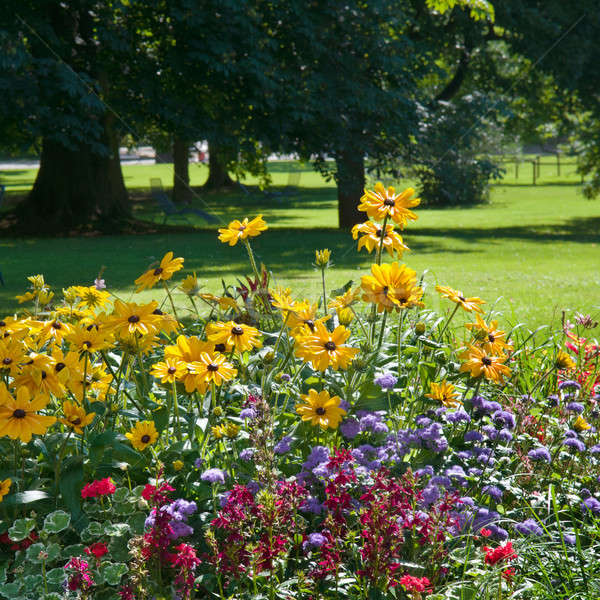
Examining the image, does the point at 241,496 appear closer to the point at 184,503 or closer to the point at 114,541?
the point at 184,503

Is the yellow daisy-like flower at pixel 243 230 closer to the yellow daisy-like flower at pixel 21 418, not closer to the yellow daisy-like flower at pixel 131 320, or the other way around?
the yellow daisy-like flower at pixel 131 320

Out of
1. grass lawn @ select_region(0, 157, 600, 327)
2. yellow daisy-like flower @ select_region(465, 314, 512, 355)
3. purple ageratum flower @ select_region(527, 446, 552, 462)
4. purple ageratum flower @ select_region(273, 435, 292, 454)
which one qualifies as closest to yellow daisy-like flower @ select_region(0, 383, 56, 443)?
purple ageratum flower @ select_region(273, 435, 292, 454)

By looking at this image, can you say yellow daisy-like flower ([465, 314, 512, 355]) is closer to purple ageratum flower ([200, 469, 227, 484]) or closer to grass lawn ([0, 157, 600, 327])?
purple ageratum flower ([200, 469, 227, 484])

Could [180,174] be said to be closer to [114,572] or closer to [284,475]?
[284,475]

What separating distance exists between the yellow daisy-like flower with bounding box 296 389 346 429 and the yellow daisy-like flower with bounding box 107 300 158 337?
0.56 metres

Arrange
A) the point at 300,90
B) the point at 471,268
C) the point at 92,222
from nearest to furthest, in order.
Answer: the point at 471,268, the point at 300,90, the point at 92,222

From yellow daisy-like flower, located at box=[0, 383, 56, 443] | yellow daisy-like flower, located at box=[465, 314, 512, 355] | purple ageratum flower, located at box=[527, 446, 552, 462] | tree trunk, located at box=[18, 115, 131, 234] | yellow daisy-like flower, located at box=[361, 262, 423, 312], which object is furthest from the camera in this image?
tree trunk, located at box=[18, 115, 131, 234]

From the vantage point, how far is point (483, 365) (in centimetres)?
273

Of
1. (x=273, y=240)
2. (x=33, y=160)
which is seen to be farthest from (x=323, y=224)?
(x=33, y=160)

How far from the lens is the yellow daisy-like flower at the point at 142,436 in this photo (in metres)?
2.41

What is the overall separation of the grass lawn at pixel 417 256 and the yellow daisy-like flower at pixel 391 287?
1684 millimetres

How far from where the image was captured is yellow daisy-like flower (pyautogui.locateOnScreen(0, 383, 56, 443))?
2.20 meters

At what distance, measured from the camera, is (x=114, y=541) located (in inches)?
90.4

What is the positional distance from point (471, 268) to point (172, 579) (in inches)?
361
